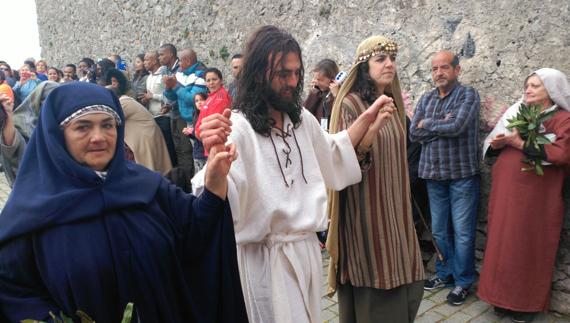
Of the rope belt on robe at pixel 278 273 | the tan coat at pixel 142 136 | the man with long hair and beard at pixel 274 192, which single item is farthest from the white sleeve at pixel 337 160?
the tan coat at pixel 142 136

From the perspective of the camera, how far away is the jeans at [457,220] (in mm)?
3975

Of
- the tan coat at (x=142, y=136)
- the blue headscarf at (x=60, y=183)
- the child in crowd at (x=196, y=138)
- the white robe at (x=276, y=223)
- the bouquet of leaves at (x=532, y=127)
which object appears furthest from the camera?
the child in crowd at (x=196, y=138)

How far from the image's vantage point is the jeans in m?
3.97

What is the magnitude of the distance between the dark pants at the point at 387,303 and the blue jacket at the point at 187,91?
13.1 feet

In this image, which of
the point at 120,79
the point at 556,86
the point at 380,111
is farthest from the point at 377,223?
the point at 120,79

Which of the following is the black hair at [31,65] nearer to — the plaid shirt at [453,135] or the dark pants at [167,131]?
the dark pants at [167,131]

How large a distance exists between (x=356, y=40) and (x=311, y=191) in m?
3.47

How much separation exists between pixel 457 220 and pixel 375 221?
1678mm

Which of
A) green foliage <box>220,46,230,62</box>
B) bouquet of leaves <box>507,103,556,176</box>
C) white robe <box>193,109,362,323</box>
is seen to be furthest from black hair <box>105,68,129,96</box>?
bouquet of leaves <box>507,103,556,176</box>

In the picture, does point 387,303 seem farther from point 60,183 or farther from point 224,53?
point 224,53

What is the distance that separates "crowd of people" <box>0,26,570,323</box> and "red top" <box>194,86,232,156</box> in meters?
2.00

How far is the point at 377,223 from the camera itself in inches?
105

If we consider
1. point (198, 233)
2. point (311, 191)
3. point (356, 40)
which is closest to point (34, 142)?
point (198, 233)

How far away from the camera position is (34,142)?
1.74 meters
